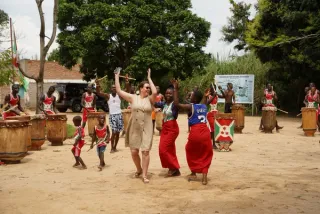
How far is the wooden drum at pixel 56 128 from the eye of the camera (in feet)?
39.0

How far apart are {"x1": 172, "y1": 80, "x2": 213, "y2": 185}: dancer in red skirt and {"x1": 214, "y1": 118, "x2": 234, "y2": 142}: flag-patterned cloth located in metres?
3.77

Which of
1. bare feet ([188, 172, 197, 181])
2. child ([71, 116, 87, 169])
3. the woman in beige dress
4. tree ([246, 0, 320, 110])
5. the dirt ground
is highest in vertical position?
tree ([246, 0, 320, 110])

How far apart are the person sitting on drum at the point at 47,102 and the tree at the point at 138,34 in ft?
45.5

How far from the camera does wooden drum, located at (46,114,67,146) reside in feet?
39.0

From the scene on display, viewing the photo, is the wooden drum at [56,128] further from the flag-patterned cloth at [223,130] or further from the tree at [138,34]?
the tree at [138,34]

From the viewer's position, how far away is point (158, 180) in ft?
24.3

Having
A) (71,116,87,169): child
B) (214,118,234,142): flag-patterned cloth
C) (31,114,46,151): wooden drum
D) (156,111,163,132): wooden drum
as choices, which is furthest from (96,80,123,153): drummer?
(156,111,163,132): wooden drum

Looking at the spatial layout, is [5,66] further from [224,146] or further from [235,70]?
[235,70]

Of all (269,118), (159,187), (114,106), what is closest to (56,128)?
(114,106)

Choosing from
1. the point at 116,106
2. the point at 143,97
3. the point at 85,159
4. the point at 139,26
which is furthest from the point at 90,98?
the point at 139,26

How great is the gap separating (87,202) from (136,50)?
22.5 meters

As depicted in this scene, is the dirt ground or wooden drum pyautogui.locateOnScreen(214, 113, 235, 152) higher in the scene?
wooden drum pyautogui.locateOnScreen(214, 113, 235, 152)

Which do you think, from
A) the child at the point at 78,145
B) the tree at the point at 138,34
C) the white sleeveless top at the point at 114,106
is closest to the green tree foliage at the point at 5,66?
the white sleeveless top at the point at 114,106

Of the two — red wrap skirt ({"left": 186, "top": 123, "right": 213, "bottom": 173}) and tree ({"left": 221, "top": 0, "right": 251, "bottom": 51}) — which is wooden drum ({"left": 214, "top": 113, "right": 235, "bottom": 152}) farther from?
tree ({"left": 221, "top": 0, "right": 251, "bottom": 51})
